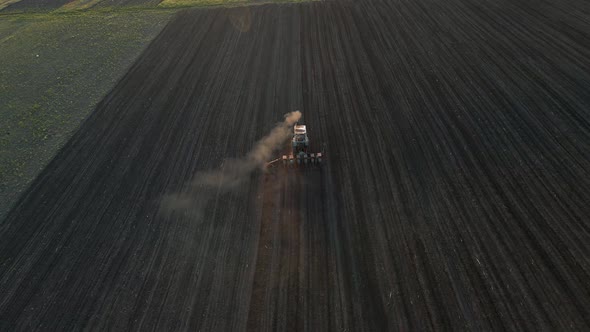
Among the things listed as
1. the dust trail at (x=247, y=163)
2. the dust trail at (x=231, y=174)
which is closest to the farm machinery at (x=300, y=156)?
the dust trail at (x=247, y=163)

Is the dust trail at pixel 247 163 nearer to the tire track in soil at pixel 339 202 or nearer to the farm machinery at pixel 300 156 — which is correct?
the tire track in soil at pixel 339 202

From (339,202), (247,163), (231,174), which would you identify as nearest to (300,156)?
(247,163)

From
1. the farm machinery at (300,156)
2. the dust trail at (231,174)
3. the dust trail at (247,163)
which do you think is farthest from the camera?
Result: the farm machinery at (300,156)

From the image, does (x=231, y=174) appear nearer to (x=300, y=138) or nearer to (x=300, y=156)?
(x=300, y=156)

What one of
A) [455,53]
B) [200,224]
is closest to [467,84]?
[455,53]

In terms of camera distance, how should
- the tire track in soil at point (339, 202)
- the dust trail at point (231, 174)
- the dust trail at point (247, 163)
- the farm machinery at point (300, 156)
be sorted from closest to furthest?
the tire track in soil at point (339, 202) → the dust trail at point (231, 174) → the dust trail at point (247, 163) → the farm machinery at point (300, 156)

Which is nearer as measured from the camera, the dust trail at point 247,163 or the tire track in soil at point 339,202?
the tire track in soil at point 339,202

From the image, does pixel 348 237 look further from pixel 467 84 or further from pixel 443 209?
pixel 467 84
